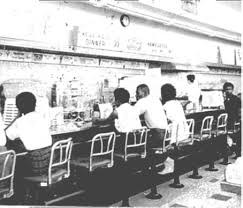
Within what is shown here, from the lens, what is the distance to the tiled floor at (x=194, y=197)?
366 cm

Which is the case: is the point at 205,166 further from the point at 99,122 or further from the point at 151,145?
the point at 99,122

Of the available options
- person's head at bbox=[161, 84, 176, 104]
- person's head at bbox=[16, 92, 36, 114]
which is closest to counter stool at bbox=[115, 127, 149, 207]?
person's head at bbox=[161, 84, 176, 104]

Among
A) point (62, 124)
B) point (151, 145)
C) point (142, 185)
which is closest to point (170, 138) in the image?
point (151, 145)

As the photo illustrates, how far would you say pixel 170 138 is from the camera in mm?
4141

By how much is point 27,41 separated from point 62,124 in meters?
1.02

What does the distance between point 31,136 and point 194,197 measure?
2088 millimetres

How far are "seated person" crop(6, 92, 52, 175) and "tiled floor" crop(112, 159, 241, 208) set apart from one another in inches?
48.0

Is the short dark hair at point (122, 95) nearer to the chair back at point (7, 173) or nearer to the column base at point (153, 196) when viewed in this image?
the column base at point (153, 196)

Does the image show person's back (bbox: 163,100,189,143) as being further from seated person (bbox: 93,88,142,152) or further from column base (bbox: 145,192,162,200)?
column base (bbox: 145,192,162,200)

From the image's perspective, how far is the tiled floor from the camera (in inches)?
144

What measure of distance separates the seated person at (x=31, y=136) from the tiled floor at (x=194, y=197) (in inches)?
48.0

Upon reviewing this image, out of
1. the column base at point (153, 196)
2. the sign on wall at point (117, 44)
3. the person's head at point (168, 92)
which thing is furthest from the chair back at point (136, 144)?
the sign on wall at point (117, 44)

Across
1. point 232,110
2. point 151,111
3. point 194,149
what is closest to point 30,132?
point 151,111

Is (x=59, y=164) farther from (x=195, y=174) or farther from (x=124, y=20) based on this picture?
(x=124, y=20)
